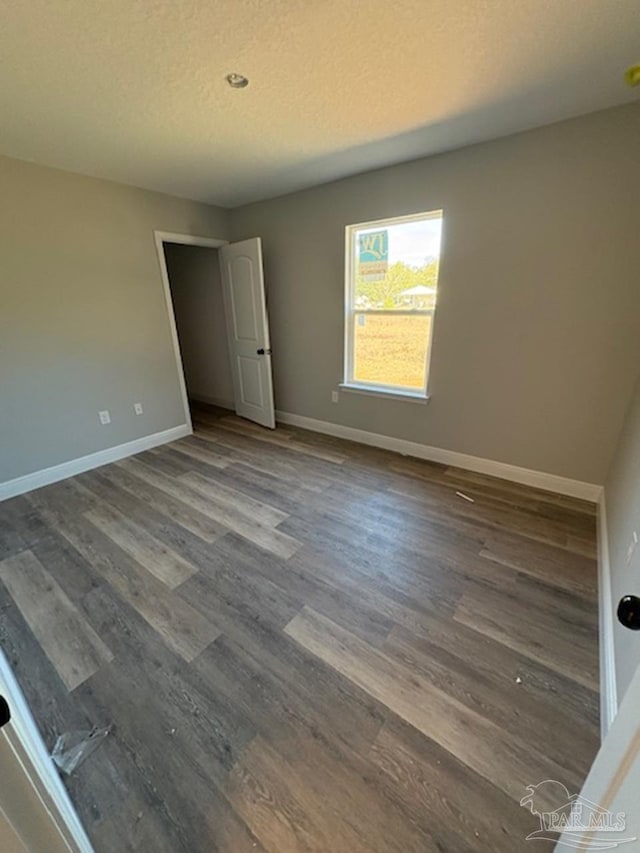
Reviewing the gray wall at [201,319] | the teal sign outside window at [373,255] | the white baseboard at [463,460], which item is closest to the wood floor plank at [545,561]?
the white baseboard at [463,460]

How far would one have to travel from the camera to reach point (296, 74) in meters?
1.58

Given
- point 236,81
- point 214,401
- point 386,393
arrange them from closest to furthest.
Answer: point 236,81, point 386,393, point 214,401

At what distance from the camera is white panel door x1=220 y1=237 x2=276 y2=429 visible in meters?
3.46

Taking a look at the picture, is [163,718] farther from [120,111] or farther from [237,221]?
[237,221]

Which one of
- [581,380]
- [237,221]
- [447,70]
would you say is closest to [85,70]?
[447,70]

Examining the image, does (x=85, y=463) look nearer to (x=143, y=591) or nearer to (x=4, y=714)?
(x=143, y=591)

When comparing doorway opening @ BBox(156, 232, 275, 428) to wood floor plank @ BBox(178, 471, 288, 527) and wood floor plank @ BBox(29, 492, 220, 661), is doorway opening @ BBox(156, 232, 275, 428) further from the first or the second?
wood floor plank @ BBox(29, 492, 220, 661)

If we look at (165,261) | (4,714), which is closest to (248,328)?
(165,261)

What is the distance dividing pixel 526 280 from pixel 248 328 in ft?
8.77

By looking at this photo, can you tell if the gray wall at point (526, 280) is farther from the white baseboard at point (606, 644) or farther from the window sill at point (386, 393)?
the white baseboard at point (606, 644)

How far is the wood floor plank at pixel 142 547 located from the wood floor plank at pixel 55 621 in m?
0.36

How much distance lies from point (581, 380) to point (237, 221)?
3.67m

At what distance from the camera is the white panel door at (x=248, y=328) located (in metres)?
3.46

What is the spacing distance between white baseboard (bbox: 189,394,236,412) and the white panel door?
1.50 feet
